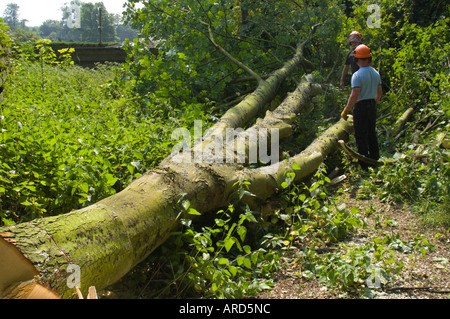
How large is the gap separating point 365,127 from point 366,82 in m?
0.58

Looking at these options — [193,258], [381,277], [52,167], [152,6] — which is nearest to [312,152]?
[381,277]

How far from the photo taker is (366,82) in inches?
202

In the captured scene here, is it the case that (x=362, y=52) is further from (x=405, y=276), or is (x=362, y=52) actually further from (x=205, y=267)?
(x=205, y=267)

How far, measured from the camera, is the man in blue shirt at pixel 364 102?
5129 millimetres

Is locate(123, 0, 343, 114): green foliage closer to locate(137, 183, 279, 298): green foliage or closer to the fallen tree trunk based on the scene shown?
the fallen tree trunk

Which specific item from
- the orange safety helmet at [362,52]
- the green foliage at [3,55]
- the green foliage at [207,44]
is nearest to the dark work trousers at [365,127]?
the orange safety helmet at [362,52]

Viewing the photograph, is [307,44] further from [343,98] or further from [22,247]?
[22,247]

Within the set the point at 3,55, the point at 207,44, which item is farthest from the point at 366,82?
the point at 3,55

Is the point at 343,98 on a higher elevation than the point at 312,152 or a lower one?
higher

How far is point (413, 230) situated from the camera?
357 cm

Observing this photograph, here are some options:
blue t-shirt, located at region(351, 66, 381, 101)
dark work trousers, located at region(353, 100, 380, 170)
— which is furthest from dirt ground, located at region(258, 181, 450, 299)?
blue t-shirt, located at region(351, 66, 381, 101)

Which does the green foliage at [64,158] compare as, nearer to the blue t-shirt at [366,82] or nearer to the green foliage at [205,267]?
the green foliage at [205,267]

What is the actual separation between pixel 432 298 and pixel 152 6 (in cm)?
577

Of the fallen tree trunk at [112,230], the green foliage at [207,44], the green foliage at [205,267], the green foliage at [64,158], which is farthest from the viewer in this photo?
the green foliage at [207,44]
